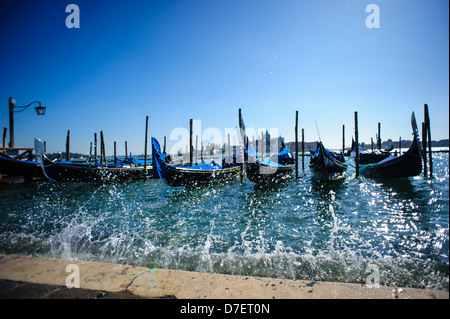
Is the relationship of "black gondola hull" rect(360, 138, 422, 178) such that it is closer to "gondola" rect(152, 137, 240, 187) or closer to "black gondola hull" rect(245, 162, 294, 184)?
"black gondola hull" rect(245, 162, 294, 184)

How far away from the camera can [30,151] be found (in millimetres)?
13773

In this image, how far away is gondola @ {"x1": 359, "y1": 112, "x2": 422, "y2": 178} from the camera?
12352 mm

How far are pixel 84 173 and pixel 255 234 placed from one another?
13.2 metres

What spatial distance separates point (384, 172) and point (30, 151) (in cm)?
2369

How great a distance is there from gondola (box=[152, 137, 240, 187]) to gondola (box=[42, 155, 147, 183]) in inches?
197

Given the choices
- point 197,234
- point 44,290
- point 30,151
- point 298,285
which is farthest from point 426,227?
point 30,151

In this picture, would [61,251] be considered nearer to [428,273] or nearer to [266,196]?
[428,273]

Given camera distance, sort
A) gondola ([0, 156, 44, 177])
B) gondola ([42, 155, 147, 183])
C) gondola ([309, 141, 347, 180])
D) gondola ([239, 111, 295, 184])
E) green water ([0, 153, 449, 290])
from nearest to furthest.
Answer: green water ([0, 153, 449, 290]), gondola ([0, 156, 44, 177]), gondola ([239, 111, 295, 184]), gondola ([42, 155, 147, 183]), gondola ([309, 141, 347, 180])

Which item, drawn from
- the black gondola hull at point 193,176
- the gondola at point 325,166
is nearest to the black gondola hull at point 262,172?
the black gondola hull at point 193,176

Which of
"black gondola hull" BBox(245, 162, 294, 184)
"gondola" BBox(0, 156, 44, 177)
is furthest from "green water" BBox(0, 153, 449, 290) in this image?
"gondola" BBox(0, 156, 44, 177)

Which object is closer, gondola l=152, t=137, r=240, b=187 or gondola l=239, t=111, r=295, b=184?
gondola l=152, t=137, r=240, b=187

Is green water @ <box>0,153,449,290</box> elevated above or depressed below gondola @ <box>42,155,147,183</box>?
below

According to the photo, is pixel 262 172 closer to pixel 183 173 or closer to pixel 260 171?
pixel 260 171

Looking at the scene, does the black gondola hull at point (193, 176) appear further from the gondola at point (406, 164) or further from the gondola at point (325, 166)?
the gondola at point (406, 164)
